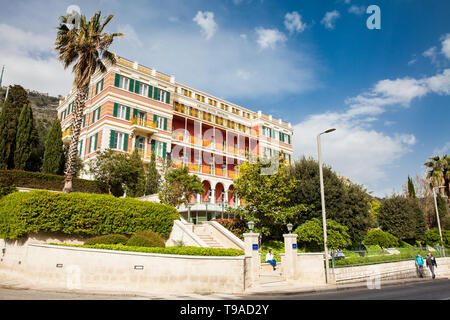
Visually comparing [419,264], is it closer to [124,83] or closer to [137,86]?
[137,86]

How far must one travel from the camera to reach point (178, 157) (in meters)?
35.5

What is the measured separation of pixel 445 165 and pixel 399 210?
16706mm

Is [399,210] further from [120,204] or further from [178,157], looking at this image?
[120,204]

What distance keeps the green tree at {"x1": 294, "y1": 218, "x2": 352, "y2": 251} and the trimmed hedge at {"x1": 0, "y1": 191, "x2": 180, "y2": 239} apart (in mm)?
10353

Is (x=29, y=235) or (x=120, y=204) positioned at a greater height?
(x=120, y=204)

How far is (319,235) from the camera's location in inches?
850

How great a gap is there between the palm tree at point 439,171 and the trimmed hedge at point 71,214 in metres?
42.0

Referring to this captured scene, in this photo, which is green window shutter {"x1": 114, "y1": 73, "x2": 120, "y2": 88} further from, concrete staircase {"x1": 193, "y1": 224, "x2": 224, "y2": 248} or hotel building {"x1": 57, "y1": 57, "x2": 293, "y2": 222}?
concrete staircase {"x1": 193, "y1": 224, "x2": 224, "y2": 248}

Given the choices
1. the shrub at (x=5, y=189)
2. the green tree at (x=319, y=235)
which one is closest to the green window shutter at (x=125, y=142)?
the shrub at (x=5, y=189)

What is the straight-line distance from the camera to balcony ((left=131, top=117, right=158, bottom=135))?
29.7 meters
